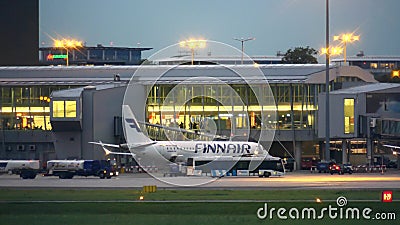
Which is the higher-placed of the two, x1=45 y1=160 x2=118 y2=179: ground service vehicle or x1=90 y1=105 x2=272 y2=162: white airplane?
x1=90 y1=105 x2=272 y2=162: white airplane

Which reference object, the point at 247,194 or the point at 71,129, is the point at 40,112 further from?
the point at 247,194

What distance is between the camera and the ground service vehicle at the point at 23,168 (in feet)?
230

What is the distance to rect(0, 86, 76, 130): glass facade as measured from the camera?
300ft

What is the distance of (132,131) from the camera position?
8219 cm

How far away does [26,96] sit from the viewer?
→ 9244 cm

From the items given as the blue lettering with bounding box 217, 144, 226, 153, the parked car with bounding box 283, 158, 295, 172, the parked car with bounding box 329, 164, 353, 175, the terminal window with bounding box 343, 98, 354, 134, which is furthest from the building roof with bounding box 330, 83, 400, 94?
the blue lettering with bounding box 217, 144, 226, 153

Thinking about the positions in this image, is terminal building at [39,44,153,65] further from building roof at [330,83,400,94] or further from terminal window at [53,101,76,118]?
terminal window at [53,101,76,118]

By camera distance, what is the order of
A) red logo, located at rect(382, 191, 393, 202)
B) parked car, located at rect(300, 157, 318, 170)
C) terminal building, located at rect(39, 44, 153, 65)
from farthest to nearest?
terminal building, located at rect(39, 44, 153, 65), parked car, located at rect(300, 157, 318, 170), red logo, located at rect(382, 191, 393, 202)

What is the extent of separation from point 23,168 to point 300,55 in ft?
342

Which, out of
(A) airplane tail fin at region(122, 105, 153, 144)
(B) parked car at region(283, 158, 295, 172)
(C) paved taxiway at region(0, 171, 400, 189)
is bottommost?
(B) parked car at region(283, 158, 295, 172)

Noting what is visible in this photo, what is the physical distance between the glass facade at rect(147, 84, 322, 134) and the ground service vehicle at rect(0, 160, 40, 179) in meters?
20.0

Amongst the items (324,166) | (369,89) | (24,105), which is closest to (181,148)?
(324,166)

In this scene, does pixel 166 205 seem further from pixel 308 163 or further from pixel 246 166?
pixel 308 163

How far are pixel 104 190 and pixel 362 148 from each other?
47722 mm
